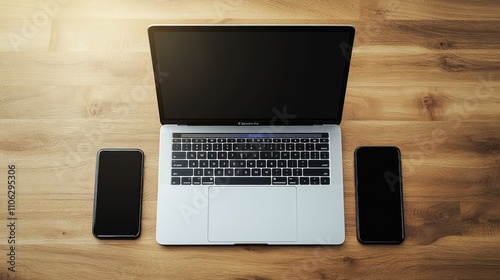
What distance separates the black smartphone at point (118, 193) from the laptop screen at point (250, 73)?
15cm

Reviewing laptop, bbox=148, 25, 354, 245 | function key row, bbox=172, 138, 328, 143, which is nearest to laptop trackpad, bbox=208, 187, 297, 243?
laptop, bbox=148, 25, 354, 245

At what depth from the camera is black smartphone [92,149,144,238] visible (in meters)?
1.16

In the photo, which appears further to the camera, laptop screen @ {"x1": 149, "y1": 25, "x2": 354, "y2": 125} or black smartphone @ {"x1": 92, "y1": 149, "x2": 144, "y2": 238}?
black smartphone @ {"x1": 92, "y1": 149, "x2": 144, "y2": 238}

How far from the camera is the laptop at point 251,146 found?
111 centimetres

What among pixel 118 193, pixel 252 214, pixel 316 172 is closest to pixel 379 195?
pixel 316 172

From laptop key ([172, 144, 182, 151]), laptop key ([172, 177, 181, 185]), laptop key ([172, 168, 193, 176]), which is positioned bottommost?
→ laptop key ([172, 177, 181, 185])

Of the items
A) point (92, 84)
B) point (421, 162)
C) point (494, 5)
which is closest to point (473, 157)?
point (421, 162)

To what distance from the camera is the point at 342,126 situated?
1238 mm

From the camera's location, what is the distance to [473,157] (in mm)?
1220

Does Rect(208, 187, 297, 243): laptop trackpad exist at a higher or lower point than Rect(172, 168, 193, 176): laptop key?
lower

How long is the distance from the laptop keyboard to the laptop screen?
0.14ft

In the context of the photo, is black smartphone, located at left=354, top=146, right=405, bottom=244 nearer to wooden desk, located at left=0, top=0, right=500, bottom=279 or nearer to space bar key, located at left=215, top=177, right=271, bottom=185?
wooden desk, located at left=0, top=0, right=500, bottom=279

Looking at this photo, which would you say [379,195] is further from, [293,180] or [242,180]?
[242,180]

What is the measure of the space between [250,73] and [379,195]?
41cm
